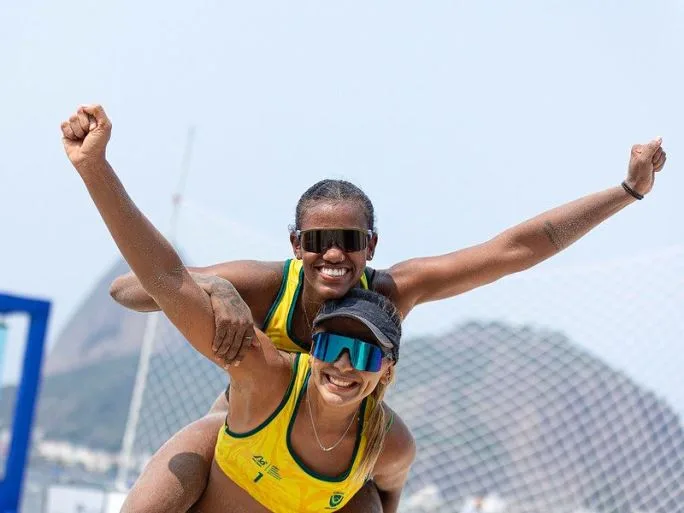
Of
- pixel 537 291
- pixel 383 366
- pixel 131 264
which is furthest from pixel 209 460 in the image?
pixel 537 291

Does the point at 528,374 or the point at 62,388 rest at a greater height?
the point at 528,374

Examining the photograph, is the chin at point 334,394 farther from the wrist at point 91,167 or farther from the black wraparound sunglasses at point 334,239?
the wrist at point 91,167

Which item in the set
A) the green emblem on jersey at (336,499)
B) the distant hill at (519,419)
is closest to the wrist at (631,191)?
the green emblem on jersey at (336,499)

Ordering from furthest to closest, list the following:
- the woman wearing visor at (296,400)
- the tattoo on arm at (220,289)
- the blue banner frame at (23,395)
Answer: the blue banner frame at (23,395) → the tattoo on arm at (220,289) → the woman wearing visor at (296,400)

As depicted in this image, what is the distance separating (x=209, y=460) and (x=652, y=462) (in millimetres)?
8402

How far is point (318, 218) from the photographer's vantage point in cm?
288

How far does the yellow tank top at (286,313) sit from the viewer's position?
3.15m

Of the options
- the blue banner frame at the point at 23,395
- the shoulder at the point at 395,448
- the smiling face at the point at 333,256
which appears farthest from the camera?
the blue banner frame at the point at 23,395

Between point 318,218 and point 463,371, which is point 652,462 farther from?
point 318,218

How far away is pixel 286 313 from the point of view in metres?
3.19

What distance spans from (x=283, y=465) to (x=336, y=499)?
0.82 feet

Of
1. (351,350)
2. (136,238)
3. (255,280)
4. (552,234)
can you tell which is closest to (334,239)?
(351,350)

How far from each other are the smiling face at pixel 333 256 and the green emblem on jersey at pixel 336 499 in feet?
2.01

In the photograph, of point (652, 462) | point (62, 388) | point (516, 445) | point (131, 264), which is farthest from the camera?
point (62, 388)
